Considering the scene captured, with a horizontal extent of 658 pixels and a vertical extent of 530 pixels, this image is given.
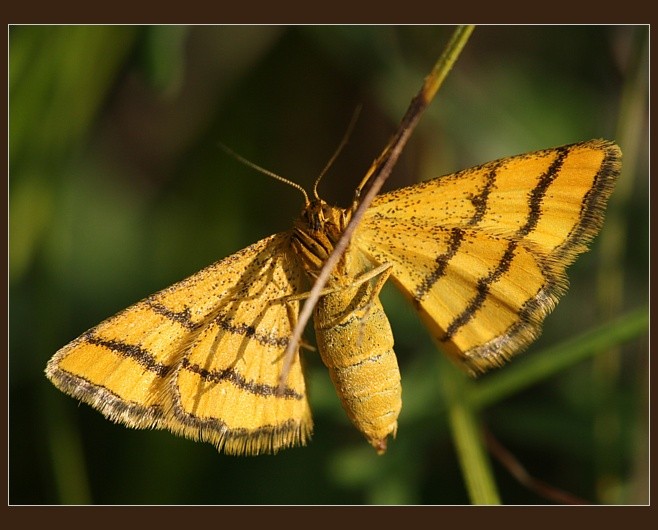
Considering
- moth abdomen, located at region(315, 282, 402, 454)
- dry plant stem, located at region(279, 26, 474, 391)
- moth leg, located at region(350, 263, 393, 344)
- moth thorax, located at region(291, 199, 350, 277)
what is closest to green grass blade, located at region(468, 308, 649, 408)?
moth abdomen, located at region(315, 282, 402, 454)

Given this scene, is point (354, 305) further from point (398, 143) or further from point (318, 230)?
point (398, 143)

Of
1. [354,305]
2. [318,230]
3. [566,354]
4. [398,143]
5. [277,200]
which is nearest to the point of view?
[398,143]

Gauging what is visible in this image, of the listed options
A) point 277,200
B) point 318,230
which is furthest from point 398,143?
point 277,200

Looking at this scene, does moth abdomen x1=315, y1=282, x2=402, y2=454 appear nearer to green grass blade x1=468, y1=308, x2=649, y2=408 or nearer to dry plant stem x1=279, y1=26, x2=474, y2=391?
green grass blade x1=468, y1=308, x2=649, y2=408

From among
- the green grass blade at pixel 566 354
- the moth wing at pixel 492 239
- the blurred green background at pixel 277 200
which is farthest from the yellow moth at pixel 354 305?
the blurred green background at pixel 277 200

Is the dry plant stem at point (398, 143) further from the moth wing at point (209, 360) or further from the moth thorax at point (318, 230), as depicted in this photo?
the moth wing at point (209, 360)

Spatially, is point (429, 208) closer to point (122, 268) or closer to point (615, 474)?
point (615, 474)
